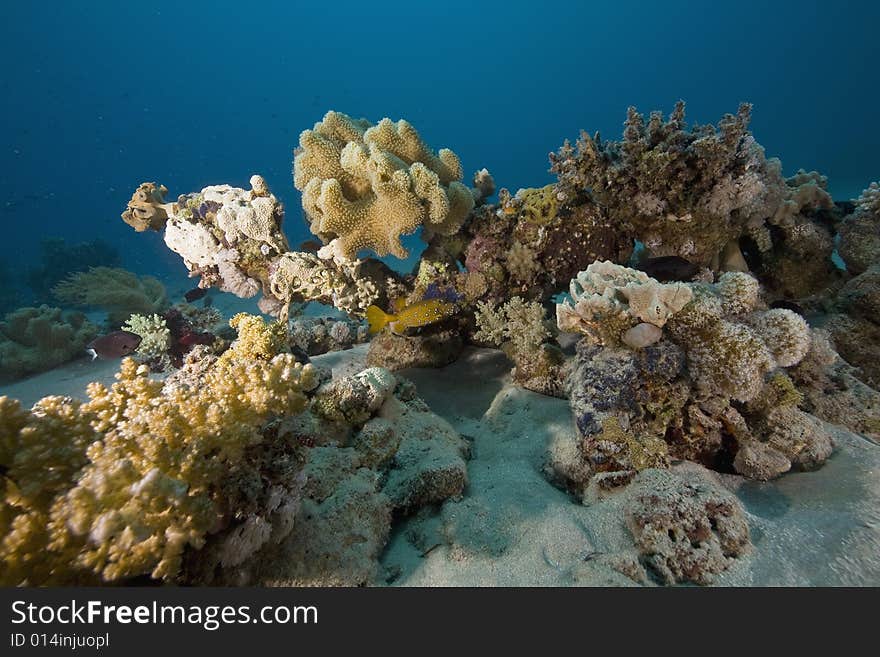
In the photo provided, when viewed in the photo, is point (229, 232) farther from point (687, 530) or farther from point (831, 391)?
point (831, 391)

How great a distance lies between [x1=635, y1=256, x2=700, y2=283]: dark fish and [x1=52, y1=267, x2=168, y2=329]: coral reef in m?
9.17

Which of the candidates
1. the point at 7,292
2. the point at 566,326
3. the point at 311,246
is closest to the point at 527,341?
the point at 566,326

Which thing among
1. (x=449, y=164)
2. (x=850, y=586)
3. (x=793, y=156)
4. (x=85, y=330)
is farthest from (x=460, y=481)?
(x=793, y=156)

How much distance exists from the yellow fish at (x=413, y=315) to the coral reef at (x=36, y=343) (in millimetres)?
7147

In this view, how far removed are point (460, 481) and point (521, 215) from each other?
3.90 metres

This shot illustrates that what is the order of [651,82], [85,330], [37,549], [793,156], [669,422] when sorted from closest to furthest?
[37,549] → [669,422] → [85,330] → [793,156] → [651,82]

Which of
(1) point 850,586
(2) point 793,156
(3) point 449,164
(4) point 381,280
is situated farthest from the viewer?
(2) point 793,156

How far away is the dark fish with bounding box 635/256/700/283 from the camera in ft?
15.9

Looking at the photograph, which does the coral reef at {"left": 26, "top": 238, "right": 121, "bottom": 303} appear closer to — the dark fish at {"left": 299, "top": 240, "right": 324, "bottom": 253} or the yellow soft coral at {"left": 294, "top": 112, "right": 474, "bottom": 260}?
the dark fish at {"left": 299, "top": 240, "right": 324, "bottom": 253}

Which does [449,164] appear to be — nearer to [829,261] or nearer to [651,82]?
[829,261]

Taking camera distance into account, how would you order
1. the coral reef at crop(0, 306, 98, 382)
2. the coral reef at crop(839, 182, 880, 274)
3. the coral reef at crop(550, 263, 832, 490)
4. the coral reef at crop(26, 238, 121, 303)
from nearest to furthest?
the coral reef at crop(550, 263, 832, 490) → the coral reef at crop(839, 182, 880, 274) → the coral reef at crop(0, 306, 98, 382) → the coral reef at crop(26, 238, 121, 303)

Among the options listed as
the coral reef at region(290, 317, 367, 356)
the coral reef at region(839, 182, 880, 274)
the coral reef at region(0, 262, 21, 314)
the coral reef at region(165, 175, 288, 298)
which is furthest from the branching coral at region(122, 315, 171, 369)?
the coral reef at region(0, 262, 21, 314)

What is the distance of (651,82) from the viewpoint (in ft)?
335

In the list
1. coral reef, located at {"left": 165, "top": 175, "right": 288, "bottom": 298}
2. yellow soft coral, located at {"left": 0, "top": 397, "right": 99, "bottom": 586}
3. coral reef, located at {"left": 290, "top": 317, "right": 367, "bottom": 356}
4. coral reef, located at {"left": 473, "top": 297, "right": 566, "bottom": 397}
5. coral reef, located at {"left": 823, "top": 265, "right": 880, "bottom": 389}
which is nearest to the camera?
yellow soft coral, located at {"left": 0, "top": 397, "right": 99, "bottom": 586}
